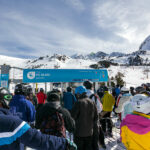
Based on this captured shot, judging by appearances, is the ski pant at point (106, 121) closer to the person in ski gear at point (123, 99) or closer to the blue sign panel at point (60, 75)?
the person in ski gear at point (123, 99)

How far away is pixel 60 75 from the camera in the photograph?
11.1m

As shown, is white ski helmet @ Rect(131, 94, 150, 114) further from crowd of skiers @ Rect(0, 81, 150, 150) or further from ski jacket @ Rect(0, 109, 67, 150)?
ski jacket @ Rect(0, 109, 67, 150)

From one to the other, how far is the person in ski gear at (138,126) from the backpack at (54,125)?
0.94 m

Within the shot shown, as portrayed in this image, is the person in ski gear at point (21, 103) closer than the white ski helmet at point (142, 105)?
No

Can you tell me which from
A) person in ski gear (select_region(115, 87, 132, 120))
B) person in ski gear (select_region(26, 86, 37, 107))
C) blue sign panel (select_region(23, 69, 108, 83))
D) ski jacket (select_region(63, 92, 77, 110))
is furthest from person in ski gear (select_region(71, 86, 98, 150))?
blue sign panel (select_region(23, 69, 108, 83))

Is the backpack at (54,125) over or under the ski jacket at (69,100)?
over

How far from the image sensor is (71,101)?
21.0ft

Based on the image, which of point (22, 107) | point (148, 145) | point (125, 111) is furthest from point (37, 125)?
point (125, 111)

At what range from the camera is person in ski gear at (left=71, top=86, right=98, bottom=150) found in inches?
130

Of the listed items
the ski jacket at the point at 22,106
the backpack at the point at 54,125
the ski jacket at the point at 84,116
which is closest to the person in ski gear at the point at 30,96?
the ski jacket at the point at 22,106

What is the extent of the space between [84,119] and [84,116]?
0.25 ft

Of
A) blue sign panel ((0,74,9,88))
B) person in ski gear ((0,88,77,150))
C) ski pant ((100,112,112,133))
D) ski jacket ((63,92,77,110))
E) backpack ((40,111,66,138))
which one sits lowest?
ski pant ((100,112,112,133))

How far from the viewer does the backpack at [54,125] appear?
7.26 feet

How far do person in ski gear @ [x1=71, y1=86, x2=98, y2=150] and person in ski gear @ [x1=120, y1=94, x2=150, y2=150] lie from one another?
1224 millimetres
